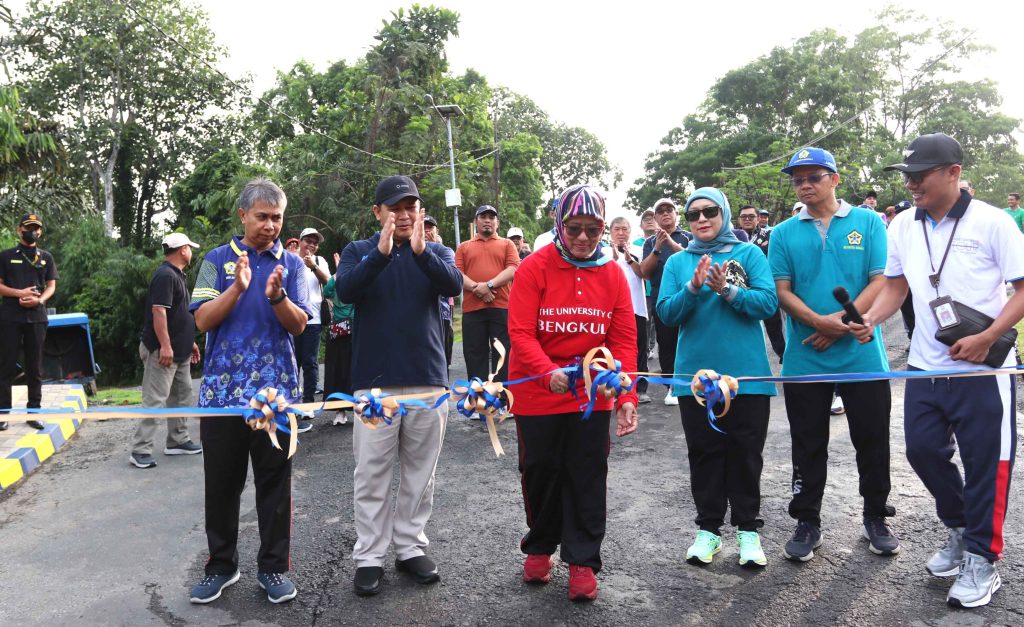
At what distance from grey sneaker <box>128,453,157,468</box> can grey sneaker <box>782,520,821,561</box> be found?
525 centimetres

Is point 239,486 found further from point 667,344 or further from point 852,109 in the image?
point 852,109

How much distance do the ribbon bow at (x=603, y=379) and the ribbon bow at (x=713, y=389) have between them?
1.28 feet

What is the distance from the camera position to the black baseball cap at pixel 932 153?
3.68 meters

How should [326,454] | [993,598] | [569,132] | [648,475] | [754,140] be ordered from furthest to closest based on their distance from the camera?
[569,132] → [754,140] → [326,454] → [648,475] → [993,598]

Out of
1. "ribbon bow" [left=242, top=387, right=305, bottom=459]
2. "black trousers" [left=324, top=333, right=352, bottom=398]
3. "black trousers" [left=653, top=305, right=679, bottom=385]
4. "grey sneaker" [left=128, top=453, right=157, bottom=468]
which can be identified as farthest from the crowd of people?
"black trousers" [left=324, top=333, right=352, bottom=398]

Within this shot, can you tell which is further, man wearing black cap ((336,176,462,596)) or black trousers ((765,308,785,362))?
black trousers ((765,308,785,362))

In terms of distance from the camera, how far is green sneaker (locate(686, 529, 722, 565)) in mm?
4082

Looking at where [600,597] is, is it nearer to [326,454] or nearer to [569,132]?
[326,454]

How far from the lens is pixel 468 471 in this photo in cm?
614

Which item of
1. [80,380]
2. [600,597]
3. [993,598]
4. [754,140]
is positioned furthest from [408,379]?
[754,140]

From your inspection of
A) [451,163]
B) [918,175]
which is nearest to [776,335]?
[918,175]

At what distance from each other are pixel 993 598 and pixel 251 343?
370 cm

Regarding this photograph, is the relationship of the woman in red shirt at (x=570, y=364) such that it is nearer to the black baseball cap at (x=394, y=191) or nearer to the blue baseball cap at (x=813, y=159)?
the black baseball cap at (x=394, y=191)

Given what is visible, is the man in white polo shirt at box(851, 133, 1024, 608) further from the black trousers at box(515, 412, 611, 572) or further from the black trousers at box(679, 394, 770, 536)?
the black trousers at box(515, 412, 611, 572)
